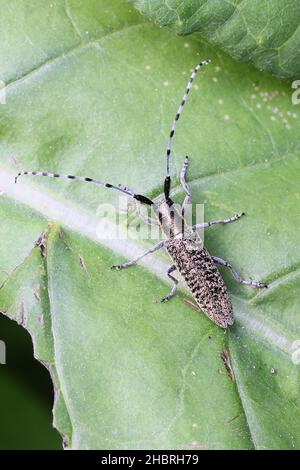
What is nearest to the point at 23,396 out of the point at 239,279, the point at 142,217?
the point at 142,217

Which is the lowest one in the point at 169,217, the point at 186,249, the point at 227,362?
the point at 227,362

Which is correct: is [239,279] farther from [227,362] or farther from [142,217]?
[142,217]

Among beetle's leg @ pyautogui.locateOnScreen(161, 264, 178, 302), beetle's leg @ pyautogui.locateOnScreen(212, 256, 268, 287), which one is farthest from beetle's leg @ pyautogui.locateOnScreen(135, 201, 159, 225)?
beetle's leg @ pyautogui.locateOnScreen(212, 256, 268, 287)

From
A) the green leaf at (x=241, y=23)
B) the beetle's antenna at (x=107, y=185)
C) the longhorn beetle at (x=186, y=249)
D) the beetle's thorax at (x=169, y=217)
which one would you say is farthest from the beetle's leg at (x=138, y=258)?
the green leaf at (x=241, y=23)

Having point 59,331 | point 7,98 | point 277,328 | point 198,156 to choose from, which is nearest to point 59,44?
point 7,98

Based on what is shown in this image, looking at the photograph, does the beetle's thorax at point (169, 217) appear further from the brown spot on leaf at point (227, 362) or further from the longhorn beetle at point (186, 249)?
the brown spot on leaf at point (227, 362)

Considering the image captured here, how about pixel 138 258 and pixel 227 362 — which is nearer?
pixel 227 362

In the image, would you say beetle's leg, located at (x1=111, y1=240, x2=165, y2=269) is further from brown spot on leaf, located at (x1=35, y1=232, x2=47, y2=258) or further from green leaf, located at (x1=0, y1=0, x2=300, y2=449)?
brown spot on leaf, located at (x1=35, y1=232, x2=47, y2=258)
